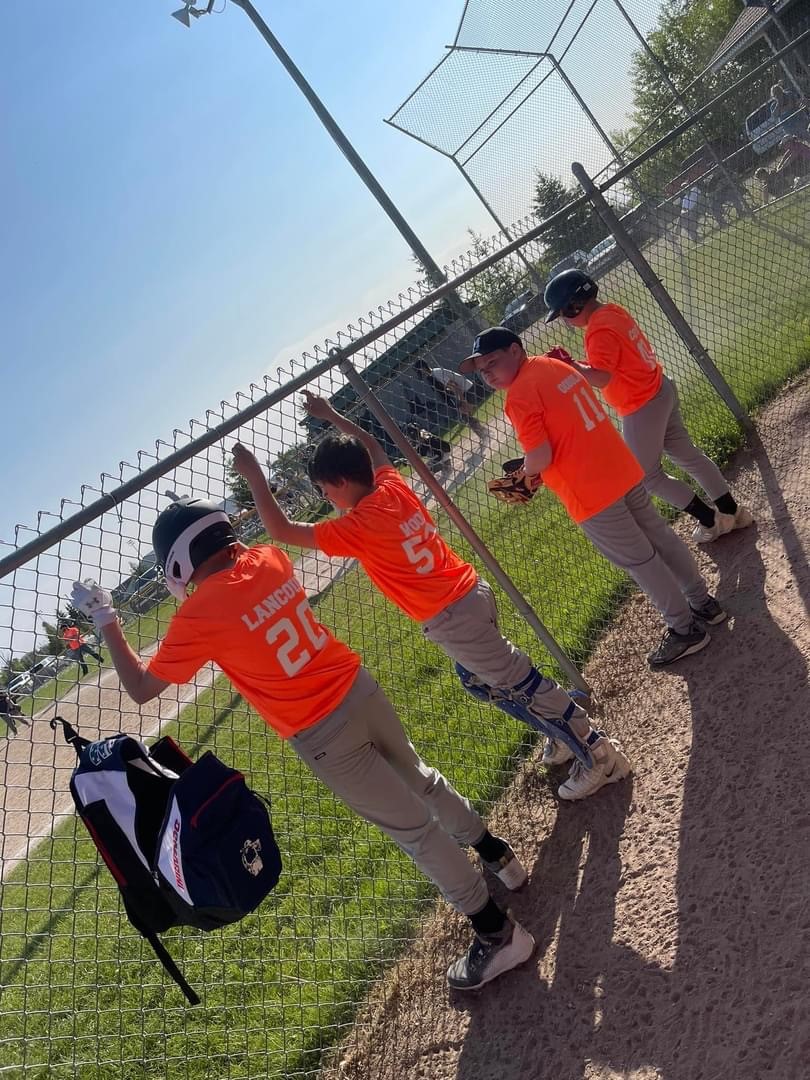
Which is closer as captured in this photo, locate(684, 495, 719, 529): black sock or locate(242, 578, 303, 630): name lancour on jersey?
locate(242, 578, 303, 630): name lancour on jersey

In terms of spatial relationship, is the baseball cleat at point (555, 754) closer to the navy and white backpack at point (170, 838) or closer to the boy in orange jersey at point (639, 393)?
the boy in orange jersey at point (639, 393)

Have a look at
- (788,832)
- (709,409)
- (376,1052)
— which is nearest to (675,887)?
(788,832)

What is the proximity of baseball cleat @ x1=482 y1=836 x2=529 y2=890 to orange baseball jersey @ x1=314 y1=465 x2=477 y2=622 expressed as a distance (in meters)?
1.04

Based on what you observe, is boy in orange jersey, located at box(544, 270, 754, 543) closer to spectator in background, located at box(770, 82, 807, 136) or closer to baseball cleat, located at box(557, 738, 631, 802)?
baseball cleat, located at box(557, 738, 631, 802)

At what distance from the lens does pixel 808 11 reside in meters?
16.0

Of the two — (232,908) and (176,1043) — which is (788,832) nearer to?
(232,908)

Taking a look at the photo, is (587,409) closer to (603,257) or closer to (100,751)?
(100,751)

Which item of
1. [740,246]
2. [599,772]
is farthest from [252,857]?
[740,246]

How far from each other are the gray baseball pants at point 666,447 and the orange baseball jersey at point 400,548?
5.75 ft

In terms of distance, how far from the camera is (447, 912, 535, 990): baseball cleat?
3029 mm

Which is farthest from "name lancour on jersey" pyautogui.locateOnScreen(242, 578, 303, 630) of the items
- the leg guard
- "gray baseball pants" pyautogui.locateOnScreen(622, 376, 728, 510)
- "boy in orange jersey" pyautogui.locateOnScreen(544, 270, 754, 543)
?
"gray baseball pants" pyautogui.locateOnScreen(622, 376, 728, 510)

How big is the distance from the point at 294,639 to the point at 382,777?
60 centimetres

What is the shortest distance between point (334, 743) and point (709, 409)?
514 cm

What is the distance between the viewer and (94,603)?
2.56 m
